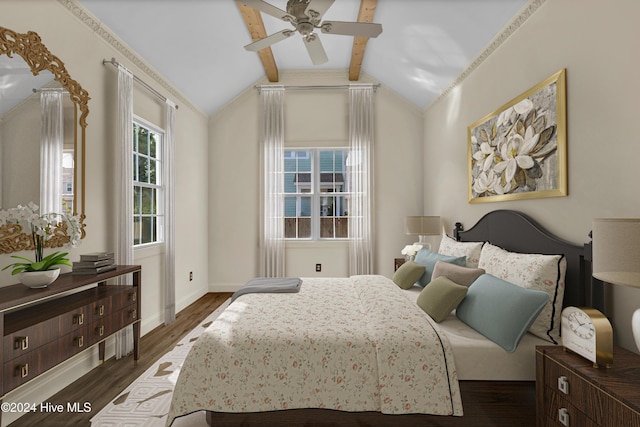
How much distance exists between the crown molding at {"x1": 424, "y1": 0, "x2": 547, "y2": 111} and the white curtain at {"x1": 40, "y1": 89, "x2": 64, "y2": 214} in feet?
11.4

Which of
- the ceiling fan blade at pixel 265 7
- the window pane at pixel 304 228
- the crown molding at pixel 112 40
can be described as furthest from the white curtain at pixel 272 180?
the ceiling fan blade at pixel 265 7

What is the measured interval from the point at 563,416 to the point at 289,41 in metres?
4.26

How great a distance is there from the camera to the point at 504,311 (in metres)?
1.71

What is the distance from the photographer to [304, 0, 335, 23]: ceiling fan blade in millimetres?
2002

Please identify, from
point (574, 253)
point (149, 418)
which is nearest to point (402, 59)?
point (574, 253)

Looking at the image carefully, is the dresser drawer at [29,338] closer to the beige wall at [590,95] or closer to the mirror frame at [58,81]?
the mirror frame at [58,81]

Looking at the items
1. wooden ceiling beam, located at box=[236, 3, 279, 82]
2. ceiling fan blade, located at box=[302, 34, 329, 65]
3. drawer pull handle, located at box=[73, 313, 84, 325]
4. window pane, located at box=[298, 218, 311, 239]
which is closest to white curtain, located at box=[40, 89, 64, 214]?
drawer pull handle, located at box=[73, 313, 84, 325]

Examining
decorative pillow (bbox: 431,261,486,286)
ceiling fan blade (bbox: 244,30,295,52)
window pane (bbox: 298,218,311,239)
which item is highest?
ceiling fan blade (bbox: 244,30,295,52)

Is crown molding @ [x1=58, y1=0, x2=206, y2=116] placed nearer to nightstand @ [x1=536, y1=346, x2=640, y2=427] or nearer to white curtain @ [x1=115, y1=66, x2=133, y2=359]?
white curtain @ [x1=115, y1=66, x2=133, y2=359]

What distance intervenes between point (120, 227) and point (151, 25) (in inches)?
73.3

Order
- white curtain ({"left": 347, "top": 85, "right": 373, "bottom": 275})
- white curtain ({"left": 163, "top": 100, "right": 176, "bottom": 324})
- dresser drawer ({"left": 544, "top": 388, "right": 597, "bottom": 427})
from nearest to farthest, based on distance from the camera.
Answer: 1. dresser drawer ({"left": 544, "top": 388, "right": 597, "bottom": 427})
2. white curtain ({"left": 163, "top": 100, "right": 176, "bottom": 324})
3. white curtain ({"left": 347, "top": 85, "right": 373, "bottom": 275})

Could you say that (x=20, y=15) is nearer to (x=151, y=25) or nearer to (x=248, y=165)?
(x=151, y=25)

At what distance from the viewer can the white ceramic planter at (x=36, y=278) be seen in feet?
5.90

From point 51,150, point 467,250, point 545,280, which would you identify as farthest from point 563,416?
point 51,150
